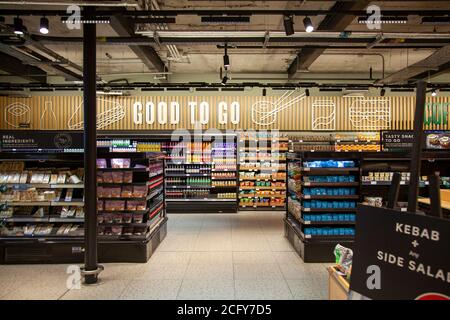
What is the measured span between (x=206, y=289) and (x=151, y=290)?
2.56ft

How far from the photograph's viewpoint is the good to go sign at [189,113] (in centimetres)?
1172

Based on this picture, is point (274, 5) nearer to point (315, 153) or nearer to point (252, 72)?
point (315, 153)

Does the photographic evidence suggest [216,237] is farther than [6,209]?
Yes

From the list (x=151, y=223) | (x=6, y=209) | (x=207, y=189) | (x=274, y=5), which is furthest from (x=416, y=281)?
(x=207, y=189)

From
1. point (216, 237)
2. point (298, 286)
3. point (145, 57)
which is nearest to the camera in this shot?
point (298, 286)

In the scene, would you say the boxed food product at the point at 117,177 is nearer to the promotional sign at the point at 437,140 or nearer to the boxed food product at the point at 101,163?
the boxed food product at the point at 101,163

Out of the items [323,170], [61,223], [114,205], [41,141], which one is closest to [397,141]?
[323,170]

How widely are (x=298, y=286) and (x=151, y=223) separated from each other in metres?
3.10

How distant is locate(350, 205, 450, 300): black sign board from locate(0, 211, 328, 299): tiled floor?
3071 mm

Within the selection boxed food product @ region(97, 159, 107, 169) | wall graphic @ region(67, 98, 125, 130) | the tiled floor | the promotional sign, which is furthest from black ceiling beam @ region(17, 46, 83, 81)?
the promotional sign

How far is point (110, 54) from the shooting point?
→ 986cm

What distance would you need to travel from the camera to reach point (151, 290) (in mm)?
4625

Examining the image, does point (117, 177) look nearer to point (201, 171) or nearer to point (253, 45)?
point (253, 45)

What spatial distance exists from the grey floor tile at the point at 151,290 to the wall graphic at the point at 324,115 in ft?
28.2
